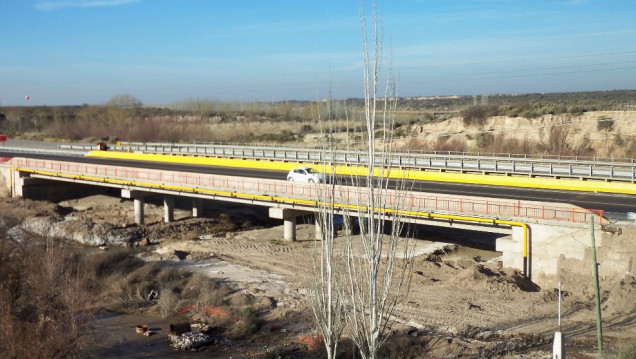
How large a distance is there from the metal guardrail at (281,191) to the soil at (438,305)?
205 centimetres

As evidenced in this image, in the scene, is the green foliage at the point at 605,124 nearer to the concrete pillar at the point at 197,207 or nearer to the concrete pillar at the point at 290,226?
the concrete pillar at the point at 197,207

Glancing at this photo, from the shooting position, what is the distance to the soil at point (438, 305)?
1984 cm

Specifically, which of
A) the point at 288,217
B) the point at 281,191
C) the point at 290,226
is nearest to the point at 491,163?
the point at 290,226

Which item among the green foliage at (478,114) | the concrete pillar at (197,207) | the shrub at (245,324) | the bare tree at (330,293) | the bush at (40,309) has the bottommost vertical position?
the shrub at (245,324)

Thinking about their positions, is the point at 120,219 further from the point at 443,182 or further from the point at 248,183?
the point at 443,182

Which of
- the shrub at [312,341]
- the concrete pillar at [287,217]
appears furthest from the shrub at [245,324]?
the concrete pillar at [287,217]

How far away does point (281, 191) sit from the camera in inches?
1308

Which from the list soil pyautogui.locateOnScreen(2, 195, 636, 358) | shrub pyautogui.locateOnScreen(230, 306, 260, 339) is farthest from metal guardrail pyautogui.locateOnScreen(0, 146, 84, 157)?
shrub pyautogui.locateOnScreen(230, 306, 260, 339)

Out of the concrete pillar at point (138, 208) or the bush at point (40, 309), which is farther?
the concrete pillar at point (138, 208)

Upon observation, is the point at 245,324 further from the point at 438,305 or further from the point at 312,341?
the point at 438,305

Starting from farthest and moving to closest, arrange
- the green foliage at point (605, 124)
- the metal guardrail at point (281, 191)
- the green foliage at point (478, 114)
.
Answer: the green foliage at point (478, 114) → the green foliage at point (605, 124) → the metal guardrail at point (281, 191)

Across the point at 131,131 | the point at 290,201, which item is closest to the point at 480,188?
the point at 290,201

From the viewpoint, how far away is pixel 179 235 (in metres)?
38.7

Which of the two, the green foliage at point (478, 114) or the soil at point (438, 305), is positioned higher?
the green foliage at point (478, 114)
